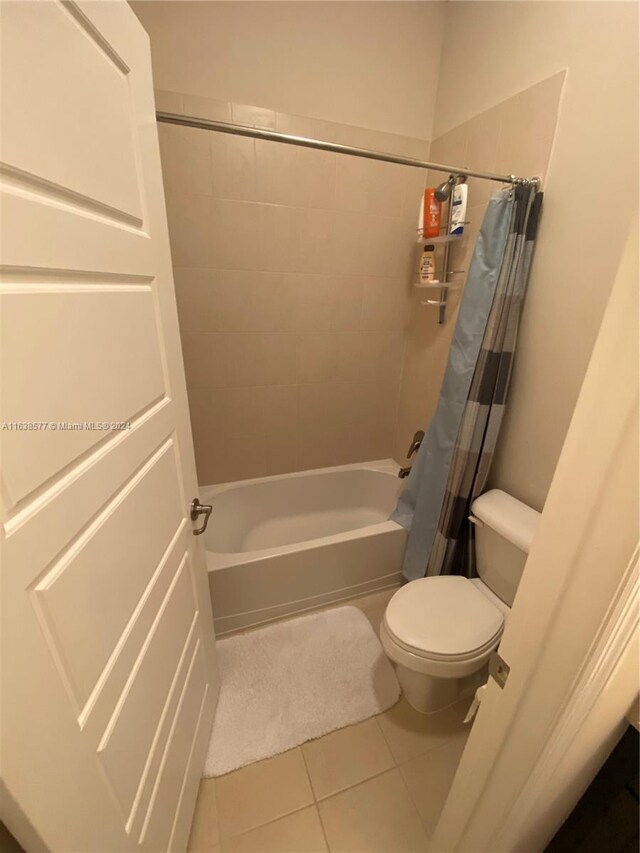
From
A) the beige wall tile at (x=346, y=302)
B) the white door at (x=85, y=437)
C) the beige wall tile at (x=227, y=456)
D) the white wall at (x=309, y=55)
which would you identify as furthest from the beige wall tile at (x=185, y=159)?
the beige wall tile at (x=227, y=456)

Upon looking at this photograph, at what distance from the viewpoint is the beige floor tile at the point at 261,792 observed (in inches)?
39.8

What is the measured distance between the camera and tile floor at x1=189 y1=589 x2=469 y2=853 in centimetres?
98

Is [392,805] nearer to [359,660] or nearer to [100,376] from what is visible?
[359,660]

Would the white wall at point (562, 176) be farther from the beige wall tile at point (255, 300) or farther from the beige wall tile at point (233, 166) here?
the beige wall tile at point (255, 300)

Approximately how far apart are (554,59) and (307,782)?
2433mm

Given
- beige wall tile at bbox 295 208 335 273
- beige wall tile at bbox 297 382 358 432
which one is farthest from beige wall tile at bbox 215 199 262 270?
beige wall tile at bbox 297 382 358 432

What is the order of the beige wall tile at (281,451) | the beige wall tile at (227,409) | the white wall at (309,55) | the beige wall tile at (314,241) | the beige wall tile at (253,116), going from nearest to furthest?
the white wall at (309,55) → the beige wall tile at (253,116) → the beige wall tile at (314,241) → the beige wall tile at (227,409) → the beige wall tile at (281,451)

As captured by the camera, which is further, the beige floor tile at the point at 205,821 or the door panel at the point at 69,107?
the beige floor tile at the point at 205,821

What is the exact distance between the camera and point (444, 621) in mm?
1166

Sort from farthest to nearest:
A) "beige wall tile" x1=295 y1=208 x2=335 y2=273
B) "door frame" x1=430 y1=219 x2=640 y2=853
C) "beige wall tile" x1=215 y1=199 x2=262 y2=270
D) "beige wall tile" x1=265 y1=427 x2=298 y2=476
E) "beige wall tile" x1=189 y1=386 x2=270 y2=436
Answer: "beige wall tile" x1=265 y1=427 x2=298 y2=476 → "beige wall tile" x1=189 y1=386 x2=270 y2=436 → "beige wall tile" x1=295 y1=208 x2=335 y2=273 → "beige wall tile" x1=215 y1=199 x2=262 y2=270 → "door frame" x1=430 y1=219 x2=640 y2=853

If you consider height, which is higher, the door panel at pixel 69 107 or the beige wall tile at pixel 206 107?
the beige wall tile at pixel 206 107

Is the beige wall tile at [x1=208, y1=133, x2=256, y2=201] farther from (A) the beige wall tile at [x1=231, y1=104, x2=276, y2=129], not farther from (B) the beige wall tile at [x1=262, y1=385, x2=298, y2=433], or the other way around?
(B) the beige wall tile at [x1=262, y1=385, x2=298, y2=433]

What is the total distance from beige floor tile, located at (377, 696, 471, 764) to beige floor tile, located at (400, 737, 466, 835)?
0.06ft

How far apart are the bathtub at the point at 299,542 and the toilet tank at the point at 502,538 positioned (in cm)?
44
